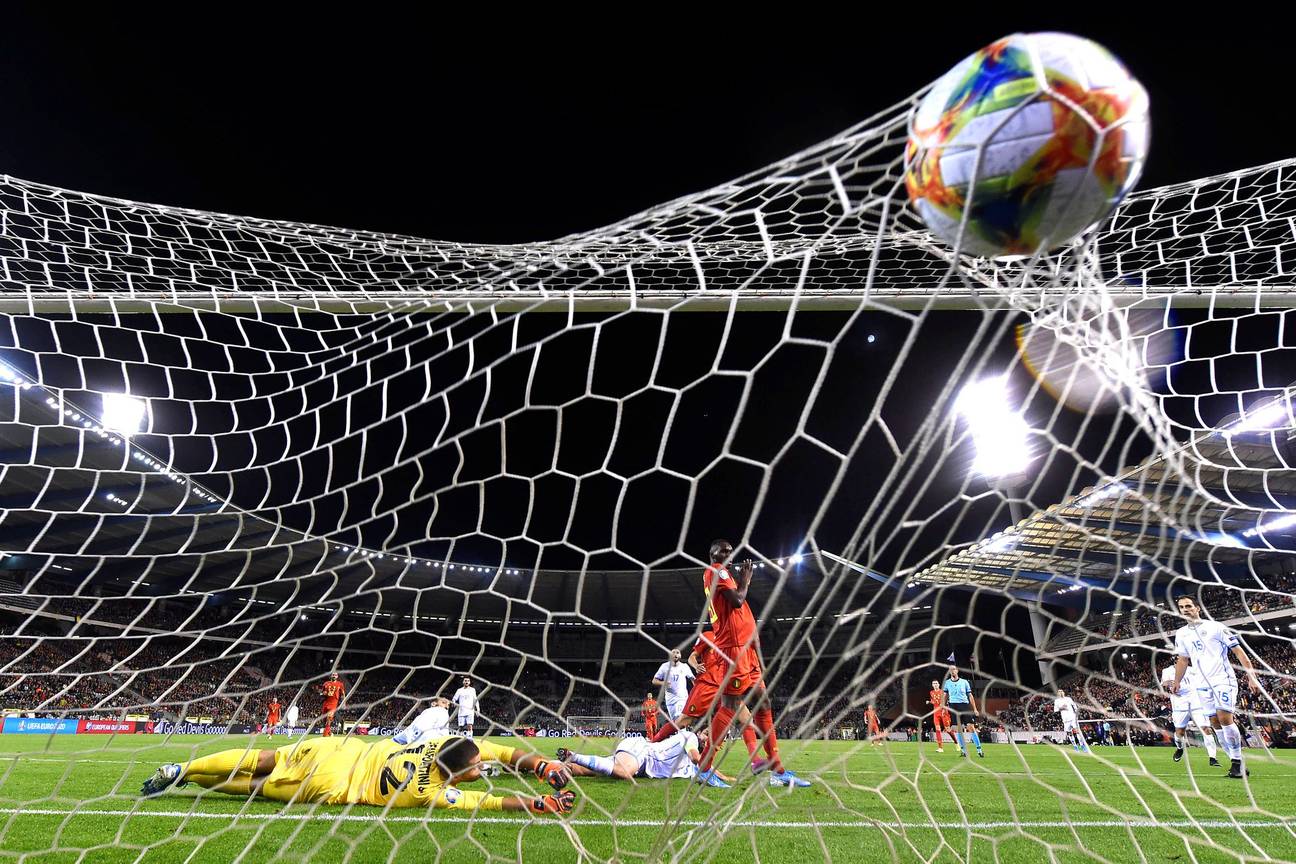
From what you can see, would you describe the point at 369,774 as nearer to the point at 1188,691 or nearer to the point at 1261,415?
the point at 1261,415

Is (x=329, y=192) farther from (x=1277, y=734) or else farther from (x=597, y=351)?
(x=1277, y=734)

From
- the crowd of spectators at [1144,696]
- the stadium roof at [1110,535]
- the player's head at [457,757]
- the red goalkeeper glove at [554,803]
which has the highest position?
the stadium roof at [1110,535]

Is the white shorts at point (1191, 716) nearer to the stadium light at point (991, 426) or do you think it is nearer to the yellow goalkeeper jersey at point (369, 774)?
the stadium light at point (991, 426)

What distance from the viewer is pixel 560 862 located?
7.60ft

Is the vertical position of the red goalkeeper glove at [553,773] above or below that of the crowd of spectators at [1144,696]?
above

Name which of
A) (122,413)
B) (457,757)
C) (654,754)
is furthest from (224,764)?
(122,413)

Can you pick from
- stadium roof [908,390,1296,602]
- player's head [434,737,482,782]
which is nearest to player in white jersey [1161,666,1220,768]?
stadium roof [908,390,1296,602]

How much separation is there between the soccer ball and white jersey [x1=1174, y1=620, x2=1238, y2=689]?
168 inches

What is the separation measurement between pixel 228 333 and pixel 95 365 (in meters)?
9.13

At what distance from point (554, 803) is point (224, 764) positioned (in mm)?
1606

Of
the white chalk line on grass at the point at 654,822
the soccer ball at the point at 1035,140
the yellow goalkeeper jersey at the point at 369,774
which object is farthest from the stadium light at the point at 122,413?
the soccer ball at the point at 1035,140

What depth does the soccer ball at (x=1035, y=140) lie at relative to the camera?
59.8 inches

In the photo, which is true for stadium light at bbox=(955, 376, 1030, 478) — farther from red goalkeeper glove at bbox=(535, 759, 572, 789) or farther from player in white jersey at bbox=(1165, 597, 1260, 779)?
player in white jersey at bbox=(1165, 597, 1260, 779)

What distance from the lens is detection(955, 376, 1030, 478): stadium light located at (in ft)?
6.36
